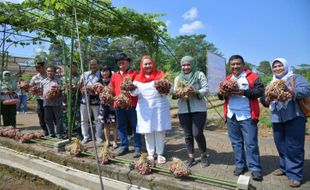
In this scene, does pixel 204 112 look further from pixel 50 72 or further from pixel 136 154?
pixel 50 72

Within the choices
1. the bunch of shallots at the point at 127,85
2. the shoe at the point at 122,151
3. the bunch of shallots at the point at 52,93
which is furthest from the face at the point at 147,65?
the bunch of shallots at the point at 52,93

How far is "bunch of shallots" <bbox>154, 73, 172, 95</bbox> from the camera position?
448cm

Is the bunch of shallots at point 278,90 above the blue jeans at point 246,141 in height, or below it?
above

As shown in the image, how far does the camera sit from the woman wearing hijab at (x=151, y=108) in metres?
4.77

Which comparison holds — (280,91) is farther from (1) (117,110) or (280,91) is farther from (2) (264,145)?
(2) (264,145)

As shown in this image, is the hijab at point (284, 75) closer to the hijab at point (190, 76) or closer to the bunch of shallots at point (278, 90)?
the bunch of shallots at point (278, 90)

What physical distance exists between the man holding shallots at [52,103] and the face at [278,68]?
4449mm

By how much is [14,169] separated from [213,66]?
6072 mm

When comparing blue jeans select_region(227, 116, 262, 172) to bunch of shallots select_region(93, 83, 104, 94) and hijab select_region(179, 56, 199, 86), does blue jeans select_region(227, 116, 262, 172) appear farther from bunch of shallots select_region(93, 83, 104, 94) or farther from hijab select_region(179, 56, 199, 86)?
bunch of shallots select_region(93, 83, 104, 94)

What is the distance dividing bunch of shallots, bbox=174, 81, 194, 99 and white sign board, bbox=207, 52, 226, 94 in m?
3.65

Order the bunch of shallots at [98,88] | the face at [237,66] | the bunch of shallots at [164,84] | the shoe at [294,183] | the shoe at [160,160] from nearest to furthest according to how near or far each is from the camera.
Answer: the shoe at [294,183] → the face at [237,66] → the bunch of shallots at [164,84] → the shoe at [160,160] → the bunch of shallots at [98,88]

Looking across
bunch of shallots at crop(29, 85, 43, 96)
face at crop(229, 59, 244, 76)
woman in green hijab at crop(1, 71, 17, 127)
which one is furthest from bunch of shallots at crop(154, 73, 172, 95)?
woman in green hijab at crop(1, 71, 17, 127)

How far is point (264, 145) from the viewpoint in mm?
6633

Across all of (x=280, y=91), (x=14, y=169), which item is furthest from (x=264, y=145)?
(x=14, y=169)
